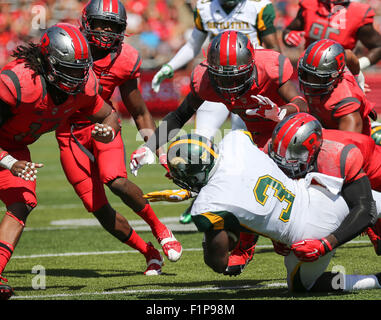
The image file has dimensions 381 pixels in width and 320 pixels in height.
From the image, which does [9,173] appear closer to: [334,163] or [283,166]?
[283,166]

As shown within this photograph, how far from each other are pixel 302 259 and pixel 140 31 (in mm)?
16872

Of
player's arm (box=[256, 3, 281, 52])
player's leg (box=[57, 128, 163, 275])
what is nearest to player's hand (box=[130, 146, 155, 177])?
player's leg (box=[57, 128, 163, 275])

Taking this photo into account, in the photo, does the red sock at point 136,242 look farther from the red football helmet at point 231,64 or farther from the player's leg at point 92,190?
the red football helmet at point 231,64

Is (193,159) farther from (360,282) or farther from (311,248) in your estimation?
(360,282)

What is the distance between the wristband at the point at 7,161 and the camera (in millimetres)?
4535

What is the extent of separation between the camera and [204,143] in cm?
393

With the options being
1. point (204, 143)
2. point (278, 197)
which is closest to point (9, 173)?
point (204, 143)

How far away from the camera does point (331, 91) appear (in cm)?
525

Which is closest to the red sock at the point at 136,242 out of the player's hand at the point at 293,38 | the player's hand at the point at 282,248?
the player's hand at the point at 282,248

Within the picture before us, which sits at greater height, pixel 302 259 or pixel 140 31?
pixel 302 259

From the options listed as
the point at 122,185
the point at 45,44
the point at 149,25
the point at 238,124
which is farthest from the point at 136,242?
the point at 149,25

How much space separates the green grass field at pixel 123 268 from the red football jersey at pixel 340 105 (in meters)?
1.06
